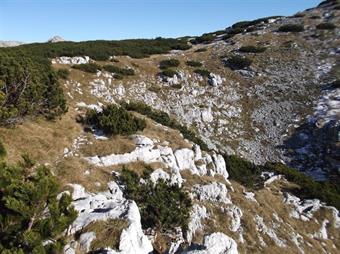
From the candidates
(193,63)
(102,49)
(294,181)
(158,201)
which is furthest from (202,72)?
(158,201)

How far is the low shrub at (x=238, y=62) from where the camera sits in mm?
46000

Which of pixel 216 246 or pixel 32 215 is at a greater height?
pixel 32 215

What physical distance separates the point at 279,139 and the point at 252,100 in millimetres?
6553

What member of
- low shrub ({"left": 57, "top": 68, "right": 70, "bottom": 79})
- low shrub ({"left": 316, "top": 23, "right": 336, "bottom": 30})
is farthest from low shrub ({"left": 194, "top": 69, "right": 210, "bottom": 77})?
low shrub ({"left": 316, "top": 23, "right": 336, "bottom": 30})

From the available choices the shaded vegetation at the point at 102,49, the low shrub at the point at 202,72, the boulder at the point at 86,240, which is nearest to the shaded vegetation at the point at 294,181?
the boulder at the point at 86,240

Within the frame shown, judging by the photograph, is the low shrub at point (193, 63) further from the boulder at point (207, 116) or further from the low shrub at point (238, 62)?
the boulder at point (207, 116)

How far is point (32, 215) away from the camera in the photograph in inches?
407

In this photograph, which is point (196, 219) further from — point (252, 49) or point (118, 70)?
point (252, 49)

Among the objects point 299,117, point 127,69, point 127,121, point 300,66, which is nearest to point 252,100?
point 299,117

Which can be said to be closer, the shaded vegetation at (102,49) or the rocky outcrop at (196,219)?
the rocky outcrop at (196,219)

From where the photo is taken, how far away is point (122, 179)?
56.8ft

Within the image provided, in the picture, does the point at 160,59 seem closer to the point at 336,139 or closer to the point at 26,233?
the point at 336,139

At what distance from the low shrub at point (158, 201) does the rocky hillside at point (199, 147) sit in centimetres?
5

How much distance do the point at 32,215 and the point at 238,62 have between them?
39.2 metres
